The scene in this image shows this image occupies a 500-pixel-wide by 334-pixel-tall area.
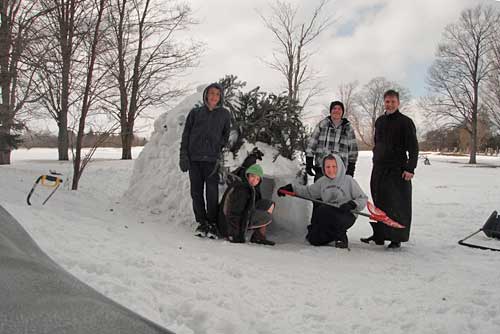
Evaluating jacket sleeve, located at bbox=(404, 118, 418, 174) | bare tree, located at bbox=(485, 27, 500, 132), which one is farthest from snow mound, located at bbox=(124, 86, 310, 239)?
bare tree, located at bbox=(485, 27, 500, 132)

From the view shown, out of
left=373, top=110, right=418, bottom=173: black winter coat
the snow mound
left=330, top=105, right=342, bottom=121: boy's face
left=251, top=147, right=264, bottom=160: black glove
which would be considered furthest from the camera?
the snow mound

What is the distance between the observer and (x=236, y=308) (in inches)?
92.4

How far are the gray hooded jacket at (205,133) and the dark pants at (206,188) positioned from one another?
0.11m

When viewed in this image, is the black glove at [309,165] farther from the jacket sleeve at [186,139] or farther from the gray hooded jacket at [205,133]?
the jacket sleeve at [186,139]

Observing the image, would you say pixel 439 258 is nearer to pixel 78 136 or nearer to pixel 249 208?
pixel 249 208

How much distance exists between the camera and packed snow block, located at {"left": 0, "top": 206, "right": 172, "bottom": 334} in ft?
3.06

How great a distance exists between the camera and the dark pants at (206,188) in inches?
179

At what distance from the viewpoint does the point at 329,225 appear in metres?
4.30

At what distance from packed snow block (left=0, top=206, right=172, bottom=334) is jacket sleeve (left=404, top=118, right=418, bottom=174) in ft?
12.6

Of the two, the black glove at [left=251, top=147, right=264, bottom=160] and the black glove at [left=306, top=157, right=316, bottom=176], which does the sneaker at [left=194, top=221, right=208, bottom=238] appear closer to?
the black glove at [left=251, top=147, right=264, bottom=160]

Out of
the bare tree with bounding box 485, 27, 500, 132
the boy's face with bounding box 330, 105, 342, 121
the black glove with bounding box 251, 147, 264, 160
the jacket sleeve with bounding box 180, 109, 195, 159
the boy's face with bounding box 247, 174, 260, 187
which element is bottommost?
the boy's face with bounding box 247, 174, 260, 187

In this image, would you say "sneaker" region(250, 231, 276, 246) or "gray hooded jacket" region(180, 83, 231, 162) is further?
"gray hooded jacket" region(180, 83, 231, 162)

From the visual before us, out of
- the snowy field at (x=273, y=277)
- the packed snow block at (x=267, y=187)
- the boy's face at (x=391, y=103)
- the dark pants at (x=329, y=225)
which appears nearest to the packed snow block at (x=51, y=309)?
the snowy field at (x=273, y=277)

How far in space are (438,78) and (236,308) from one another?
27.6 metres
